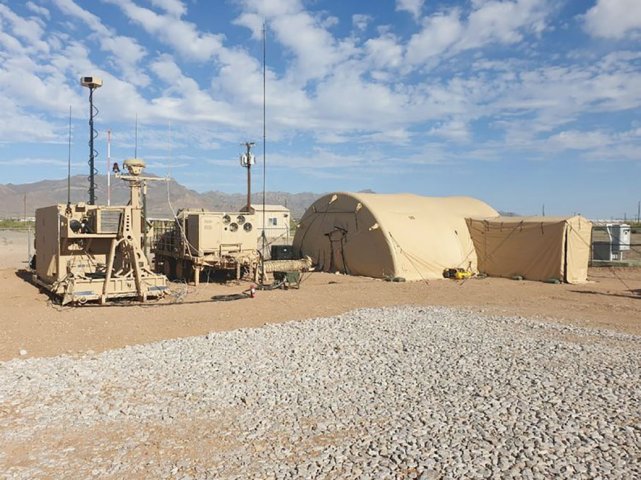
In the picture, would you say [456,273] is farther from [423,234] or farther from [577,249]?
[577,249]

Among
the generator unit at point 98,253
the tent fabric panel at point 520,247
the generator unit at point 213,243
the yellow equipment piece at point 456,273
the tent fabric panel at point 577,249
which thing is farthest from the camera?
the yellow equipment piece at point 456,273

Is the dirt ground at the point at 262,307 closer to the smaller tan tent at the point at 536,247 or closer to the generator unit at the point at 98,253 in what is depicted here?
the generator unit at the point at 98,253

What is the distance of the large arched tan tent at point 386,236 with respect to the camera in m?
19.6

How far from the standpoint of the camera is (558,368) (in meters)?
8.09

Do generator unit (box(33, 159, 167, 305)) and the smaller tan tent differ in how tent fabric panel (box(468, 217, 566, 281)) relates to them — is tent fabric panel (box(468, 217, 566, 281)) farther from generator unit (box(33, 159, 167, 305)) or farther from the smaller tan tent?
generator unit (box(33, 159, 167, 305))

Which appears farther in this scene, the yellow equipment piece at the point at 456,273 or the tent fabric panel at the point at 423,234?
the yellow equipment piece at the point at 456,273

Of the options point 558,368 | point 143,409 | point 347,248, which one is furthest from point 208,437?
point 347,248

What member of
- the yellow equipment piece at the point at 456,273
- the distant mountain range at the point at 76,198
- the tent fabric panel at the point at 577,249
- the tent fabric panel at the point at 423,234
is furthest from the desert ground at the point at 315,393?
the distant mountain range at the point at 76,198

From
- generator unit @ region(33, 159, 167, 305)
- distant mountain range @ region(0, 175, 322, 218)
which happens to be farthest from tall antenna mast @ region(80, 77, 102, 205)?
distant mountain range @ region(0, 175, 322, 218)

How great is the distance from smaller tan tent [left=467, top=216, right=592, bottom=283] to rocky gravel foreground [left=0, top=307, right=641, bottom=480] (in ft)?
31.3

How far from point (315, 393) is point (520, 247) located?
1528cm

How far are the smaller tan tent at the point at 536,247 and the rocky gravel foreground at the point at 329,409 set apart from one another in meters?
9.55

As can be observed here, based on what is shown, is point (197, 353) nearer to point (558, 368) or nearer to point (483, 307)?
point (558, 368)

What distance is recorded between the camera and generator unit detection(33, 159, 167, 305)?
43.6 ft
